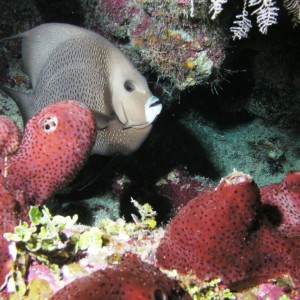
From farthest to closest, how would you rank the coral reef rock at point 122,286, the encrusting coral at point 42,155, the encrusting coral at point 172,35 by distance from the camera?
the encrusting coral at point 172,35 → the encrusting coral at point 42,155 → the coral reef rock at point 122,286

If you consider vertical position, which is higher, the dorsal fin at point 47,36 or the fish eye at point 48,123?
the dorsal fin at point 47,36

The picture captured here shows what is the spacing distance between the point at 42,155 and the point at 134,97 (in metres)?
1.19

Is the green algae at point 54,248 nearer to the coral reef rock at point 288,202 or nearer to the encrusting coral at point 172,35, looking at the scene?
the coral reef rock at point 288,202

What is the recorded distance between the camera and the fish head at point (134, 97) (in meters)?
2.68

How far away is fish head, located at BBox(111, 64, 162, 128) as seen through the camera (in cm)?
268

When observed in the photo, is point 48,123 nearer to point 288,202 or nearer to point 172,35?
point 288,202

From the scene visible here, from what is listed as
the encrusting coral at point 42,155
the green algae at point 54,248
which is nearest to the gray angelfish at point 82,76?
the encrusting coral at point 42,155

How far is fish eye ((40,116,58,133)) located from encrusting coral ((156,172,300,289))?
31.6 inches

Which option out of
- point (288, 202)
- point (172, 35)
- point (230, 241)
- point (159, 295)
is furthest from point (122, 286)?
point (172, 35)

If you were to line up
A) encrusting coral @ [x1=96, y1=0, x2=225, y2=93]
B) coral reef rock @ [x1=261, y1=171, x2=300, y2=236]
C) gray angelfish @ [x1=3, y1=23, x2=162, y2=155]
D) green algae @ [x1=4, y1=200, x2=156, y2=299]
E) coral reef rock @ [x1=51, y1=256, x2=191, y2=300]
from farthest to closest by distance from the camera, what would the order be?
encrusting coral @ [x1=96, y1=0, x2=225, y2=93]
gray angelfish @ [x1=3, y1=23, x2=162, y2=155]
coral reef rock @ [x1=261, y1=171, x2=300, y2=236]
green algae @ [x1=4, y1=200, x2=156, y2=299]
coral reef rock @ [x1=51, y1=256, x2=191, y2=300]

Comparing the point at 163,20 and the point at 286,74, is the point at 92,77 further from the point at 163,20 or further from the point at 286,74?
the point at 286,74

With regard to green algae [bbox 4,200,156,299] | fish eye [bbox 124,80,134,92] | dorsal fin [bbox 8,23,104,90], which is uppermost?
dorsal fin [bbox 8,23,104,90]

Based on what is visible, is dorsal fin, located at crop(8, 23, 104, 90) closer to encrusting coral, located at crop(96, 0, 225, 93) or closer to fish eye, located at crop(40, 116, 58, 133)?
encrusting coral, located at crop(96, 0, 225, 93)

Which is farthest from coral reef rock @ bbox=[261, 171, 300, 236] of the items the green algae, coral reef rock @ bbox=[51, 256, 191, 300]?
the green algae
